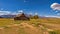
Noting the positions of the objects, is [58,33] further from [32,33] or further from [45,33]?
[32,33]

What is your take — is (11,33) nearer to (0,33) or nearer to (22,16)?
(0,33)

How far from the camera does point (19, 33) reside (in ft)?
32.3

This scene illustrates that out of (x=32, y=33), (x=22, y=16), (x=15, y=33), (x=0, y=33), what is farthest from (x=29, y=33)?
(x=22, y=16)

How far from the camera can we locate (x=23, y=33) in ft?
32.5

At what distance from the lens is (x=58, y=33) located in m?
10.1

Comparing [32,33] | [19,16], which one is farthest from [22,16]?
[32,33]

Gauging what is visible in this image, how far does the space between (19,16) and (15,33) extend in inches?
698

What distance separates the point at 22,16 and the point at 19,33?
1777 cm

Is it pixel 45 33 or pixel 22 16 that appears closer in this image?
pixel 45 33

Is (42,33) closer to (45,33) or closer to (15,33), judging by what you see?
(45,33)

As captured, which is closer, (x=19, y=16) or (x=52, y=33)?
(x=52, y=33)

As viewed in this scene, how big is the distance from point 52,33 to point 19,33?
2.01 metres

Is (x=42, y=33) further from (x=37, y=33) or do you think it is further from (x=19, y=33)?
(x=19, y=33)

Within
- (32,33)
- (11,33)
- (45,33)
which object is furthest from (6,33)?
(45,33)
